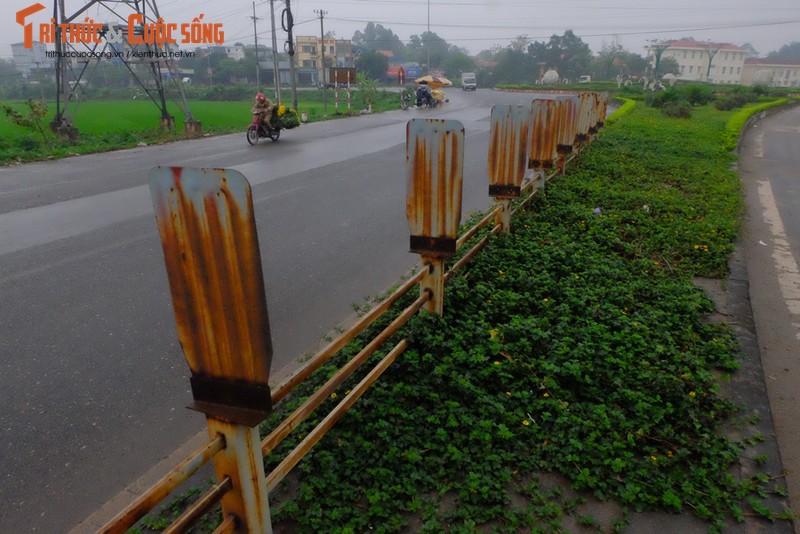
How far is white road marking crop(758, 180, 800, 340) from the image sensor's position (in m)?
4.64

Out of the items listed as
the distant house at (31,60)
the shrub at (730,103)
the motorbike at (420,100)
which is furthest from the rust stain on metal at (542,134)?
the distant house at (31,60)

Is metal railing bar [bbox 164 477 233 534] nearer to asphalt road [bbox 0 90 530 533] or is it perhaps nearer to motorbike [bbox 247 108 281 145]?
asphalt road [bbox 0 90 530 533]

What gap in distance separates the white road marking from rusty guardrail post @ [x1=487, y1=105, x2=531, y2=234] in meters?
2.43

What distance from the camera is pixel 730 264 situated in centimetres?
531

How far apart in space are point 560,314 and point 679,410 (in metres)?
1.08

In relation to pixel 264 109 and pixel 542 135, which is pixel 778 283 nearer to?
pixel 542 135

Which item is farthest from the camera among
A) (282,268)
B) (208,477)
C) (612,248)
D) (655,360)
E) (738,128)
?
(738,128)

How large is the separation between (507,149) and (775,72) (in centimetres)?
11353

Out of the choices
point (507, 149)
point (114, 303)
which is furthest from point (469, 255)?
point (114, 303)

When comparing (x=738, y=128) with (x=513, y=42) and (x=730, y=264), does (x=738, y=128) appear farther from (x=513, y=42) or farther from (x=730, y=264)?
(x=513, y=42)

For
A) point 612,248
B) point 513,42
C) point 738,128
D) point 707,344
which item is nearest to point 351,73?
point 738,128

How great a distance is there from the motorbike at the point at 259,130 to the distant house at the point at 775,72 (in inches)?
4032
